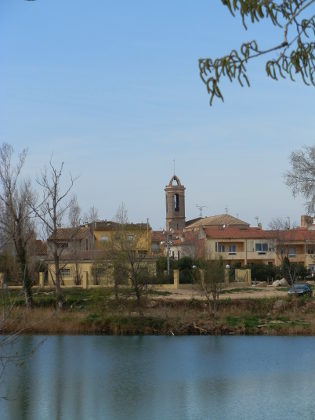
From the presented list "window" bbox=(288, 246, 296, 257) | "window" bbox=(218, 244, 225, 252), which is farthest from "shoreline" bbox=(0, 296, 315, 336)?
"window" bbox=(288, 246, 296, 257)

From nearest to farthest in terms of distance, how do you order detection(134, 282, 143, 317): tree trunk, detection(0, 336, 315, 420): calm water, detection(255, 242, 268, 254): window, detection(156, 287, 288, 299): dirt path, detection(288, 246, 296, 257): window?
detection(0, 336, 315, 420): calm water < detection(134, 282, 143, 317): tree trunk < detection(156, 287, 288, 299): dirt path < detection(255, 242, 268, 254): window < detection(288, 246, 296, 257): window

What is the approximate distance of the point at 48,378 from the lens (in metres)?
23.1

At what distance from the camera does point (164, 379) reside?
2281cm

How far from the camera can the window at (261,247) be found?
2569 inches

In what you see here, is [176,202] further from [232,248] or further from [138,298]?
[138,298]

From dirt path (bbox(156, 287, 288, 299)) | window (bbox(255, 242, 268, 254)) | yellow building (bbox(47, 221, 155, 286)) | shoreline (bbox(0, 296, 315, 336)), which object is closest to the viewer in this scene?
shoreline (bbox(0, 296, 315, 336))

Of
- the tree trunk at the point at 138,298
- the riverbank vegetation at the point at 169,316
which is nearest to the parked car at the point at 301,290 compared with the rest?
the riverbank vegetation at the point at 169,316

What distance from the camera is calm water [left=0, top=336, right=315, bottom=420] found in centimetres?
1845

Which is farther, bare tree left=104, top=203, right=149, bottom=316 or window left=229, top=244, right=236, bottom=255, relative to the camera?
window left=229, top=244, right=236, bottom=255

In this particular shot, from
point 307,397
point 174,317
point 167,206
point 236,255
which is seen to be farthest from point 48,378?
point 167,206

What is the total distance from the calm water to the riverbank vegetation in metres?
1.44

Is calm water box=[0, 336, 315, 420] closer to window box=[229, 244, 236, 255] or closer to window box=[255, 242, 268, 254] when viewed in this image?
window box=[229, 244, 236, 255]

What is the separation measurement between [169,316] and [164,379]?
12692 millimetres

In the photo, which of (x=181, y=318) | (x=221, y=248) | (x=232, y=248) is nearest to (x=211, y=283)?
(x=181, y=318)
